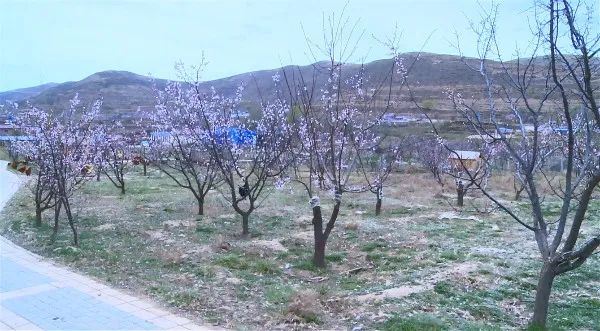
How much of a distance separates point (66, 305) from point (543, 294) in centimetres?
530

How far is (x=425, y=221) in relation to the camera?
12367 millimetres

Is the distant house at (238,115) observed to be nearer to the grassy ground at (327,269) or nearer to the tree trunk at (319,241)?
the grassy ground at (327,269)

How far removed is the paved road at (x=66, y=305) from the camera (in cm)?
552

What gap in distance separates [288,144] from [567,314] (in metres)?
5.80

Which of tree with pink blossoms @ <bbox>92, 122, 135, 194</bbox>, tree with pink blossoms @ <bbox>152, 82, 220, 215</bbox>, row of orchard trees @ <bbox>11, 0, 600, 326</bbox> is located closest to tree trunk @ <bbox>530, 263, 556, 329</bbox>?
row of orchard trees @ <bbox>11, 0, 600, 326</bbox>

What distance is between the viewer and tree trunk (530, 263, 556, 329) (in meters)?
5.09

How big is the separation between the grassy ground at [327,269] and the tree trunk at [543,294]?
388 millimetres

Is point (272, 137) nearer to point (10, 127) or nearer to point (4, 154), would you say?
point (10, 127)

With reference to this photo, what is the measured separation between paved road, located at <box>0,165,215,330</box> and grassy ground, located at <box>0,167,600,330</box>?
0.28 m

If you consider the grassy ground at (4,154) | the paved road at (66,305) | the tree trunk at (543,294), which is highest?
the tree trunk at (543,294)

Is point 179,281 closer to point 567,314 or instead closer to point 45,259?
point 45,259

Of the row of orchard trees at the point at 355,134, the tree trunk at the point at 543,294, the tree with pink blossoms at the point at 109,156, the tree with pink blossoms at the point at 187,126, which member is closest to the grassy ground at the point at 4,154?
the tree with pink blossoms at the point at 109,156

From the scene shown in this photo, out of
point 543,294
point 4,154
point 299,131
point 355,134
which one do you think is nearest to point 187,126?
point 299,131

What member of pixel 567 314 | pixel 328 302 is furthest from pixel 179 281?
pixel 567 314
